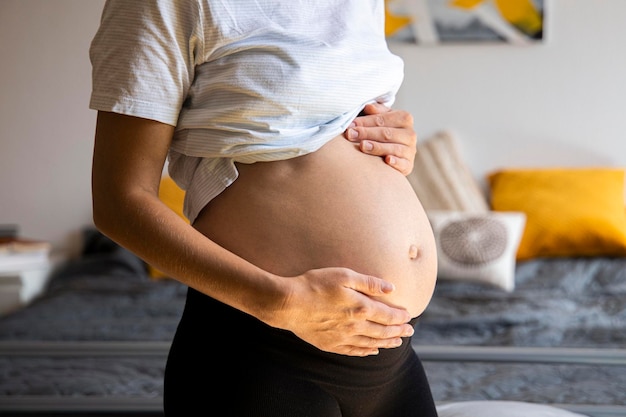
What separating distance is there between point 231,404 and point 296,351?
87mm

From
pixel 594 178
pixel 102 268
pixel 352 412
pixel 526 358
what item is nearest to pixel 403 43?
pixel 594 178

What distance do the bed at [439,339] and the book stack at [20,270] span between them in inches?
5.1

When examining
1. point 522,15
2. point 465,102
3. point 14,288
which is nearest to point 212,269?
point 14,288

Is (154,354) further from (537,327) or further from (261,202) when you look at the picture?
(537,327)

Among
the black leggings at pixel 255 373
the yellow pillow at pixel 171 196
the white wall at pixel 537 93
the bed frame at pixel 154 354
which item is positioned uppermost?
the black leggings at pixel 255 373

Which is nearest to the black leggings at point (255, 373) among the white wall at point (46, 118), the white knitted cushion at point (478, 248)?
the white knitted cushion at point (478, 248)

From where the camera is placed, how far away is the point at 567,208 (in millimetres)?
3137

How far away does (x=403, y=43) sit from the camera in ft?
11.5

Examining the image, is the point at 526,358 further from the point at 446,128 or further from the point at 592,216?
the point at 446,128

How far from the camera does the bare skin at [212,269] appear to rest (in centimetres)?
78

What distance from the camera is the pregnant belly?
2.84ft

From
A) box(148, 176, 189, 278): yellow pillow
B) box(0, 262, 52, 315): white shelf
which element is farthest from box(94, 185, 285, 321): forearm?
box(0, 262, 52, 315): white shelf

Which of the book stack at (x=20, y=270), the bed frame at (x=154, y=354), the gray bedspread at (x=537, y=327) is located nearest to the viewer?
the bed frame at (x=154, y=354)

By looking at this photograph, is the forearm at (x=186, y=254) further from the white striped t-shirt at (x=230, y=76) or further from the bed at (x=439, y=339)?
the bed at (x=439, y=339)
